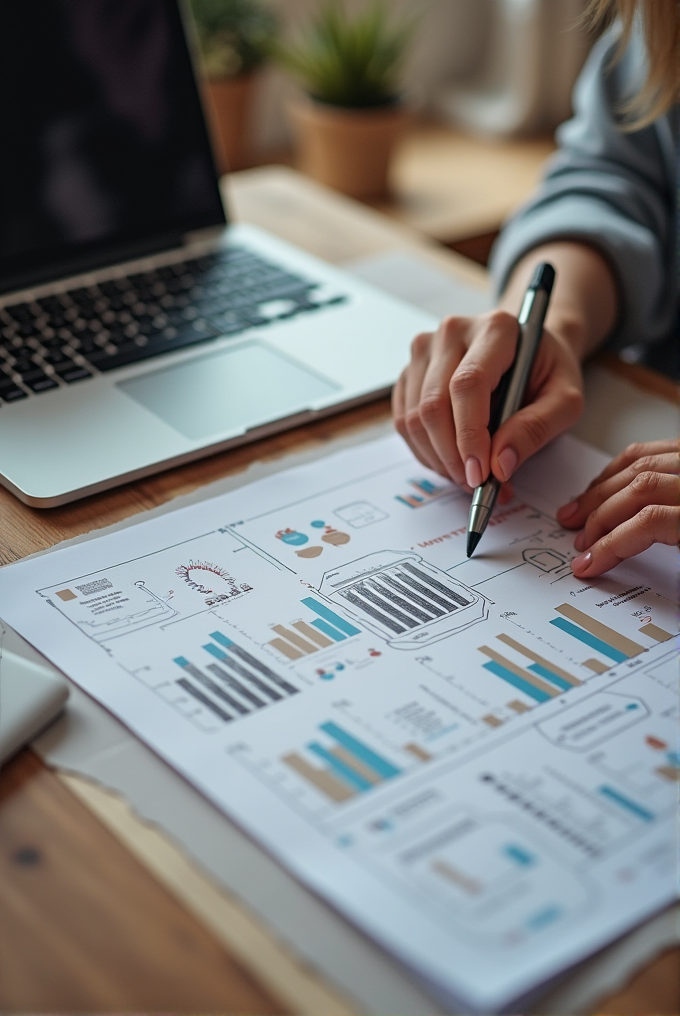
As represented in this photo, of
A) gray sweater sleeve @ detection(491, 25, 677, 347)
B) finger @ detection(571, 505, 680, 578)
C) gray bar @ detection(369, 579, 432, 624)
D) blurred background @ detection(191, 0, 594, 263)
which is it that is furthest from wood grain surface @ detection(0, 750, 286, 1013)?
blurred background @ detection(191, 0, 594, 263)

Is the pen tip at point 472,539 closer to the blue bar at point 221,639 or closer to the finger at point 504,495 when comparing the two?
the finger at point 504,495

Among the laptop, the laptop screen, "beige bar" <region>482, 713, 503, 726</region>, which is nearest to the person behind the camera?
"beige bar" <region>482, 713, 503, 726</region>

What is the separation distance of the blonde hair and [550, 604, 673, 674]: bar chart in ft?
1.56

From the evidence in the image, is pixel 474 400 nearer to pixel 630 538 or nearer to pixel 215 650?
pixel 630 538

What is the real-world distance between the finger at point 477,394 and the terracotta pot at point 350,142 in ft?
3.00

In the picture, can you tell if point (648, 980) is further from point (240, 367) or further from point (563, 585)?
point (240, 367)

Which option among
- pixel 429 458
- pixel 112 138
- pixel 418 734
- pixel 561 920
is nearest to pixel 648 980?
pixel 561 920

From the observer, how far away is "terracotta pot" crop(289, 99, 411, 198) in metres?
1.50

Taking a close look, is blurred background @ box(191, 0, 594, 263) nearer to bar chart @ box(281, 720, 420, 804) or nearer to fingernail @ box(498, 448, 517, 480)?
fingernail @ box(498, 448, 517, 480)

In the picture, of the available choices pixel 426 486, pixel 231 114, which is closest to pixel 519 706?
pixel 426 486

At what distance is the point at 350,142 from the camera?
1.52 m

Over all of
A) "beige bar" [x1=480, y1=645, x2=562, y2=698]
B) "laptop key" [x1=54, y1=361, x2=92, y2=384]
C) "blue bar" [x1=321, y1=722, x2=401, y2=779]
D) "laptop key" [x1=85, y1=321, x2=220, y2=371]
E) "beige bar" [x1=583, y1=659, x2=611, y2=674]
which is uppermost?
"laptop key" [x1=54, y1=361, x2=92, y2=384]

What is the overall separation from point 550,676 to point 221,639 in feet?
0.57

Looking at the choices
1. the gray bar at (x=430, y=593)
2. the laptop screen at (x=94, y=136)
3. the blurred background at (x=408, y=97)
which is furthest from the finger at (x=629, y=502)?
the blurred background at (x=408, y=97)
